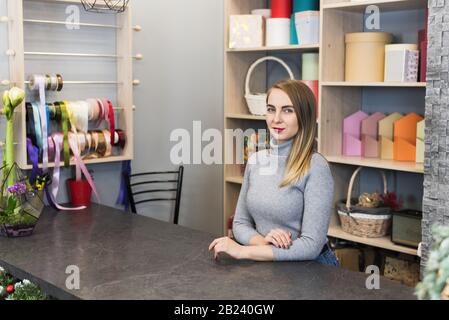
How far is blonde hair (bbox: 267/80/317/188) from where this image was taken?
2.29 meters

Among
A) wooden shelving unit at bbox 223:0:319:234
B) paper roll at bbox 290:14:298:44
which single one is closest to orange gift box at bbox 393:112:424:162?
paper roll at bbox 290:14:298:44

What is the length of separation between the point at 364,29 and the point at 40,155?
1.81 meters

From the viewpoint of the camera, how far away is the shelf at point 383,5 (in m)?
2.94

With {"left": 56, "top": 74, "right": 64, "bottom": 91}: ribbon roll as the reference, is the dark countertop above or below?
below

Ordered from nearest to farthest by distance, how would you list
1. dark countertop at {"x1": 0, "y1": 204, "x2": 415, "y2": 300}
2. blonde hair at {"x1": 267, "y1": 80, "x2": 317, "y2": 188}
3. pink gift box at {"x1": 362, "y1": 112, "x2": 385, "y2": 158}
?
dark countertop at {"x1": 0, "y1": 204, "x2": 415, "y2": 300}, blonde hair at {"x1": 267, "y1": 80, "x2": 317, "y2": 188}, pink gift box at {"x1": 362, "y1": 112, "x2": 385, "y2": 158}

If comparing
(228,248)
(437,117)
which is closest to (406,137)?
(437,117)

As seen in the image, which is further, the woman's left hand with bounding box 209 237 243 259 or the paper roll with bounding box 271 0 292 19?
the paper roll with bounding box 271 0 292 19

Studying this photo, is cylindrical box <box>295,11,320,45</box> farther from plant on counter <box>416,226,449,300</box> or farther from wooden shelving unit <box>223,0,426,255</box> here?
plant on counter <box>416,226,449,300</box>

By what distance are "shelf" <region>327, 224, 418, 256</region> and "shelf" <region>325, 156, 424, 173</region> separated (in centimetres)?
36

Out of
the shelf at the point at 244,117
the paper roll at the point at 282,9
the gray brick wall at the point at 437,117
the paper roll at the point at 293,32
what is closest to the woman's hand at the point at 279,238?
the gray brick wall at the point at 437,117

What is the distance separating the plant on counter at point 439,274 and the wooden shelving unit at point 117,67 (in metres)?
2.02

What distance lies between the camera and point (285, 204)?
2.29 metres

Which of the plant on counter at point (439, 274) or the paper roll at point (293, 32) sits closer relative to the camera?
the plant on counter at point (439, 274)

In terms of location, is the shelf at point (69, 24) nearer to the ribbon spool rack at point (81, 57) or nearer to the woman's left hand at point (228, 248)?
the ribbon spool rack at point (81, 57)
